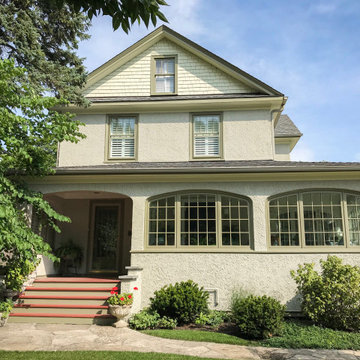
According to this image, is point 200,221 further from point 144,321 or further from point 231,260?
point 144,321

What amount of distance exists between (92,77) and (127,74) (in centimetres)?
121

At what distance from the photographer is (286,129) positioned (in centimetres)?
1642

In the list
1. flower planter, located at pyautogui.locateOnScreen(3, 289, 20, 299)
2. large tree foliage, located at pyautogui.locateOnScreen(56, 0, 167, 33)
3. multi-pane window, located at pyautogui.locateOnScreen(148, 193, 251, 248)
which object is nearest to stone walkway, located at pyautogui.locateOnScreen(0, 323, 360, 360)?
flower planter, located at pyautogui.locateOnScreen(3, 289, 20, 299)

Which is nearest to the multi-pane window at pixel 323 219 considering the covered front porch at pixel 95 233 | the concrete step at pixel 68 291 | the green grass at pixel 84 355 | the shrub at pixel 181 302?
the shrub at pixel 181 302

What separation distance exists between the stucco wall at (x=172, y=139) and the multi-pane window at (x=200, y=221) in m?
2.11

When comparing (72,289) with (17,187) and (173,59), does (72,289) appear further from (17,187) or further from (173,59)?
(173,59)

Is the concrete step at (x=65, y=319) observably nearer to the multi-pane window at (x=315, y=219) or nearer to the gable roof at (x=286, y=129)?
the multi-pane window at (x=315, y=219)

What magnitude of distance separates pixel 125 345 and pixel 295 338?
11.0ft

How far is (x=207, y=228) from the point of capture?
393 inches

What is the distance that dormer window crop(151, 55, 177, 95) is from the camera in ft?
41.6

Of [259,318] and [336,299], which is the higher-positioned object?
[336,299]

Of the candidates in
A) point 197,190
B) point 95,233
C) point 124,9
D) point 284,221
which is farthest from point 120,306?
point 124,9

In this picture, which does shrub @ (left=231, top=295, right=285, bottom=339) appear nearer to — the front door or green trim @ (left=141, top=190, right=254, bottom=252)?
green trim @ (left=141, top=190, right=254, bottom=252)

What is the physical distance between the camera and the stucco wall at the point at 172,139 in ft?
38.7
